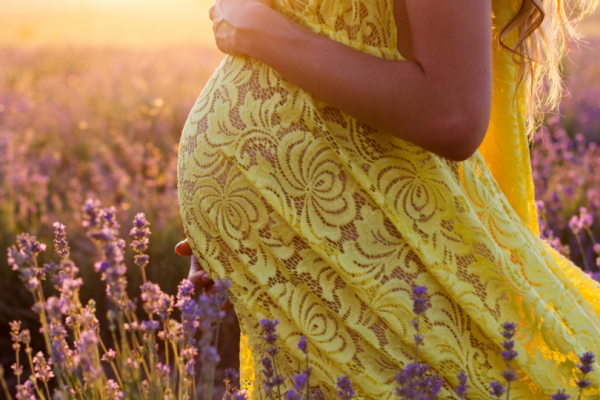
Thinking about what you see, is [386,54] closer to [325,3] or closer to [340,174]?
[325,3]

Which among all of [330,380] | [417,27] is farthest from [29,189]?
[417,27]

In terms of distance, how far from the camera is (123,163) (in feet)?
17.4

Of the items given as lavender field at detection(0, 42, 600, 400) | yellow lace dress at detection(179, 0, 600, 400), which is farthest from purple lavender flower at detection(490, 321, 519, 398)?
lavender field at detection(0, 42, 600, 400)

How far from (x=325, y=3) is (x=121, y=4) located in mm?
62695

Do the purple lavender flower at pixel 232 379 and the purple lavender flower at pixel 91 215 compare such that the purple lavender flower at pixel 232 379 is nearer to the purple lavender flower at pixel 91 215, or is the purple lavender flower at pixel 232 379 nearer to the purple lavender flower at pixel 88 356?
the purple lavender flower at pixel 88 356

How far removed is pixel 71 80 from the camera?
9359 millimetres

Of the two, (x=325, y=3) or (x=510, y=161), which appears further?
(x=510, y=161)

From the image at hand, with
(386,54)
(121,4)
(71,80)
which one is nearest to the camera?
(386,54)

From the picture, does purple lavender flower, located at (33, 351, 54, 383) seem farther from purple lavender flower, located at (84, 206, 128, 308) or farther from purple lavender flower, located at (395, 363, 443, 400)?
purple lavender flower, located at (395, 363, 443, 400)

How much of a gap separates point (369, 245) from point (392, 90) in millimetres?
371

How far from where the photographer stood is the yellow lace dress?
3.62 feet

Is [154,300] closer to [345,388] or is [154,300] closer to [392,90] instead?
[345,388]

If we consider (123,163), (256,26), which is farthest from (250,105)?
(123,163)

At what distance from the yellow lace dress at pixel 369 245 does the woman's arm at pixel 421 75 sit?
10 centimetres
